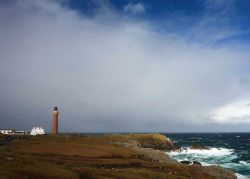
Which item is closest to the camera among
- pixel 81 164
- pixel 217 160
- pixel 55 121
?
pixel 81 164

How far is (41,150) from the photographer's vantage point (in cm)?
4753

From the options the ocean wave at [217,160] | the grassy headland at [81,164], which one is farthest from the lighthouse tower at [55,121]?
the grassy headland at [81,164]

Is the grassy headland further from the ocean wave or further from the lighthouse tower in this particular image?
the lighthouse tower

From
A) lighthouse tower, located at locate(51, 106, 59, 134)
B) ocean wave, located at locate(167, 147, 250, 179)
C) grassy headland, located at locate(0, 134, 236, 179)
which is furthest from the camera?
lighthouse tower, located at locate(51, 106, 59, 134)

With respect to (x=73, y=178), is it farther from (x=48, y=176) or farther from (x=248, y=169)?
(x=248, y=169)

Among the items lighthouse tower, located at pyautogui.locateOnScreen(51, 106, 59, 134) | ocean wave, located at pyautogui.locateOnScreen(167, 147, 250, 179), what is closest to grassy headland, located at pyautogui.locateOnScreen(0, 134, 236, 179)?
ocean wave, located at pyautogui.locateOnScreen(167, 147, 250, 179)

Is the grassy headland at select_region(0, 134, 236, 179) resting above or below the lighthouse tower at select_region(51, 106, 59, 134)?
below

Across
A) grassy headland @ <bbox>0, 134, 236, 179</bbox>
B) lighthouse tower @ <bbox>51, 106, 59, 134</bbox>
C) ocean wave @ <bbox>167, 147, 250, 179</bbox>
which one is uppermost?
lighthouse tower @ <bbox>51, 106, 59, 134</bbox>

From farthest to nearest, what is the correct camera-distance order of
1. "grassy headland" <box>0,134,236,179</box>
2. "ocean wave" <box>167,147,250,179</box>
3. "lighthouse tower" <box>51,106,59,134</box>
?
1. "lighthouse tower" <box>51,106,59,134</box>
2. "ocean wave" <box>167,147,250,179</box>
3. "grassy headland" <box>0,134,236,179</box>

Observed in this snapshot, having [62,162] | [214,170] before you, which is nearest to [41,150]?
[62,162]

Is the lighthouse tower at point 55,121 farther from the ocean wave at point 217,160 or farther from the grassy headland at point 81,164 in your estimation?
the grassy headland at point 81,164

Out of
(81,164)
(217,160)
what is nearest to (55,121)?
(217,160)

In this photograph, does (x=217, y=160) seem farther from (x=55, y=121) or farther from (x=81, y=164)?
(x=81, y=164)

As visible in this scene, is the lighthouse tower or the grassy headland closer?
the grassy headland
